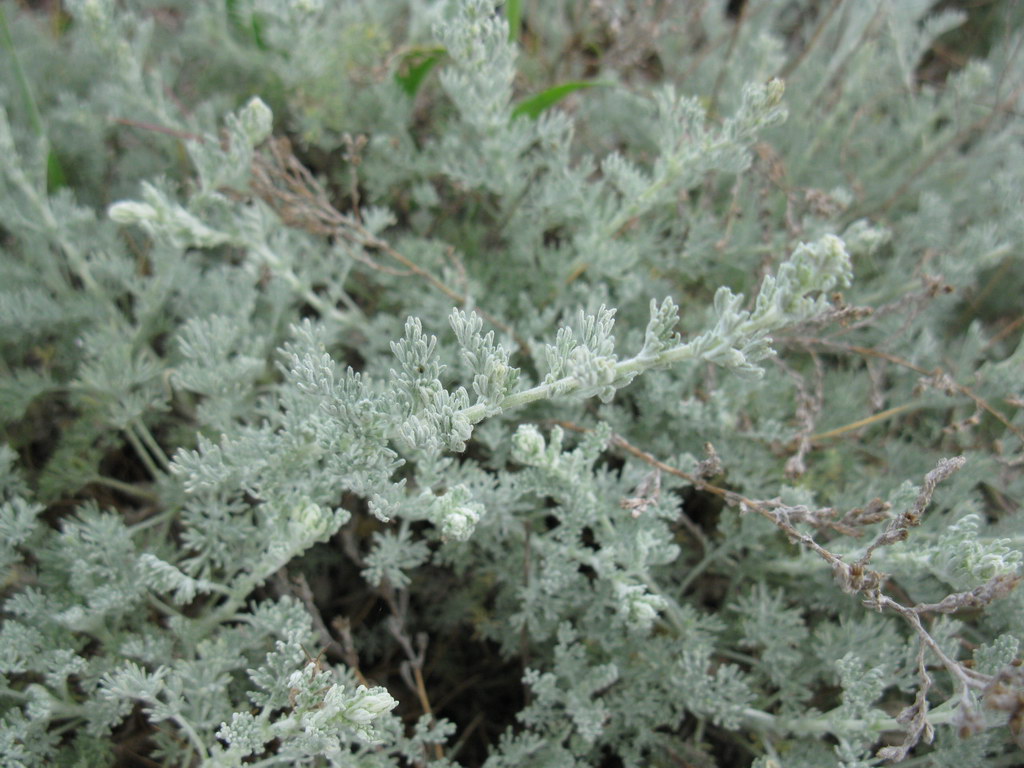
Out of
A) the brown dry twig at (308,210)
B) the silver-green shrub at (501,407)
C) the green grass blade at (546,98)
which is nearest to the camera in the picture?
the silver-green shrub at (501,407)

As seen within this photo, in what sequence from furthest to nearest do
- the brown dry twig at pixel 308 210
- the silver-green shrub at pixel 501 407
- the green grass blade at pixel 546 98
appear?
the green grass blade at pixel 546 98
the brown dry twig at pixel 308 210
the silver-green shrub at pixel 501 407

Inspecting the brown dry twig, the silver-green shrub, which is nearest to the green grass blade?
the silver-green shrub

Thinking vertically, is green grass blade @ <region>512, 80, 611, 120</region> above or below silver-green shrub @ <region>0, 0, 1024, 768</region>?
above

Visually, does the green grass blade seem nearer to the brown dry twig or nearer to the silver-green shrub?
the silver-green shrub

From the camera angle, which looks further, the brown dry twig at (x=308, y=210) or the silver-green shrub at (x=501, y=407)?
the brown dry twig at (x=308, y=210)

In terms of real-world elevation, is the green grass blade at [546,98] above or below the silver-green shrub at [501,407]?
above

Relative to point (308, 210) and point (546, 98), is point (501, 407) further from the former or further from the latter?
point (546, 98)

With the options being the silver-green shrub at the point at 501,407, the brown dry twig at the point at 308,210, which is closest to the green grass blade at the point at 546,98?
the silver-green shrub at the point at 501,407

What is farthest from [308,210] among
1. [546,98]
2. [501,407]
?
[501,407]

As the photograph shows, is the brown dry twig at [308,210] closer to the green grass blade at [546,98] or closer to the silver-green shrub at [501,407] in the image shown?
the silver-green shrub at [501,407]

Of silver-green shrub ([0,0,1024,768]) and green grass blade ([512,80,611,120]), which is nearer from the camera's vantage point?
silver-green shrub ([0,0,1024,768])
